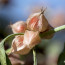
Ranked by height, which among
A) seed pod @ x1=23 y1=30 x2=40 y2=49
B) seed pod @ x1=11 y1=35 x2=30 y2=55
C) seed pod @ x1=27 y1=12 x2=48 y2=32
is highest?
seed pod @ x1=27 y1=12 x2=48 y2=32

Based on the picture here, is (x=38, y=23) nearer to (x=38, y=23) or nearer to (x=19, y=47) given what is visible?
(x=38, y=23)

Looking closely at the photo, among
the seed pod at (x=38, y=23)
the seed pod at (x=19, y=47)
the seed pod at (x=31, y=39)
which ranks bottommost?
the seed pod at (x=19, y=47)

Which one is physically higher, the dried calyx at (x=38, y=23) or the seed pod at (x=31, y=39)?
the dried calyx at (x=38, y=23)

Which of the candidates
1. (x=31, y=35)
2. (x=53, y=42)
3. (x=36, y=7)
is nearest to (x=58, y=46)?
(x=53, y=42)

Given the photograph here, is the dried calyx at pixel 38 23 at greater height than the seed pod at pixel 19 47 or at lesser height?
greater

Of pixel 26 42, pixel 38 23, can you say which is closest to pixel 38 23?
pixel 38 23
